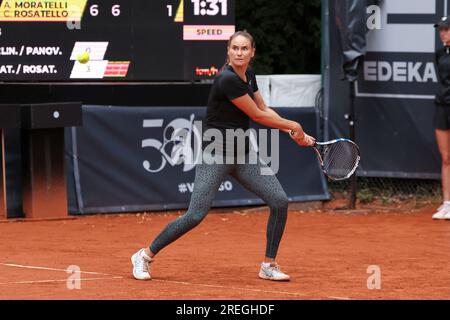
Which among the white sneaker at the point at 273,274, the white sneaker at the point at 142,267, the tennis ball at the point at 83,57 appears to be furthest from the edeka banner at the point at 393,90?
the white sneaker at the point at 142,267

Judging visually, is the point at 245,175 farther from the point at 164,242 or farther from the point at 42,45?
the point at 42,45

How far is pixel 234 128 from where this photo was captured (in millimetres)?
7816

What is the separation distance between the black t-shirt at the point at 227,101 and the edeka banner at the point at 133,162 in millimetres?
4800

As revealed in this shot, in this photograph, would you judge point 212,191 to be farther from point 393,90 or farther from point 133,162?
point 393,90

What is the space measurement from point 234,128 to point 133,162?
4972 millimetres

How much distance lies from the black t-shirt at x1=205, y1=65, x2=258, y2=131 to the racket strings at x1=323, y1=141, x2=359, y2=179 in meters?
0.76

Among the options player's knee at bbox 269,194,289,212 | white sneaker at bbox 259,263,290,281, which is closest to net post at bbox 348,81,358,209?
white sneaker at bbox 259,263,290,281

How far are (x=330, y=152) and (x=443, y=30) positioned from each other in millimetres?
4495

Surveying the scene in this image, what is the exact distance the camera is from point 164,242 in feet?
26.1

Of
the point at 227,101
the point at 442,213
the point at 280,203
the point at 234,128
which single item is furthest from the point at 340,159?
the point at 442,213

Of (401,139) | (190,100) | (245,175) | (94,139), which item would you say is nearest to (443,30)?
(401,139)

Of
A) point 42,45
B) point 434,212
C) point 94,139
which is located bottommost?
point 434,212

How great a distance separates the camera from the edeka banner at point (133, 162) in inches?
490

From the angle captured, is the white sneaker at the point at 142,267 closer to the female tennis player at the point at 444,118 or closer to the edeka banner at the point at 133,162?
the edeka banner at the point at 133,162
